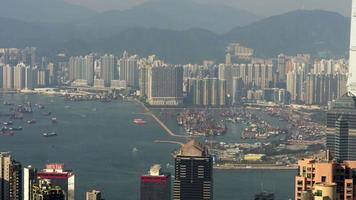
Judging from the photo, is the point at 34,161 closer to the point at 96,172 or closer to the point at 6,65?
the point at 96,172

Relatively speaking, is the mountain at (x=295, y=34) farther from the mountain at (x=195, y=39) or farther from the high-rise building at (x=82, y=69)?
the high-rise building at (x=82, y=69)

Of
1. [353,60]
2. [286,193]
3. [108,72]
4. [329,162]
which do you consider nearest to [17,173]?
[286,193]

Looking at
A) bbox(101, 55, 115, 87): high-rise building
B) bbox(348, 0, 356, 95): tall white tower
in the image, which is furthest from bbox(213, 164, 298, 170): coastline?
bbox(101, 55, 115, 87): high-rise building

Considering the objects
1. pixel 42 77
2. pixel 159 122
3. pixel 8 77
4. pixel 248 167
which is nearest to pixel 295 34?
pixel 159 122

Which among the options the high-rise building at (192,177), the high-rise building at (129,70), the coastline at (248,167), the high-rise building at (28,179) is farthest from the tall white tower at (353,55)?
the high-rise building at (129,70)

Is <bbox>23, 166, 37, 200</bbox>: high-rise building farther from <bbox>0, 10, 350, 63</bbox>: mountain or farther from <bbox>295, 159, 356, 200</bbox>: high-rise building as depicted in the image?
<bbox>0, 10, 350, 63</bbox>: mountain

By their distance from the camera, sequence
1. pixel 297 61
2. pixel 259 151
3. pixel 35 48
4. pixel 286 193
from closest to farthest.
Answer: pixel 286 193, pixel 259 151, pixel 297 61, pixel 35 48
